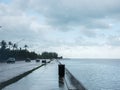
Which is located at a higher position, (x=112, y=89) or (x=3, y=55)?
→ (x=3, y=55)

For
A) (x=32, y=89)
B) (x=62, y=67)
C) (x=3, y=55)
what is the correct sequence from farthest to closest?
(x=3, y=55) → (x=62, y=67) → (x=32, y=89)

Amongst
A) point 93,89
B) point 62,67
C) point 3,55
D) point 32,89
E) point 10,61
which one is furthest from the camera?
point 3,55

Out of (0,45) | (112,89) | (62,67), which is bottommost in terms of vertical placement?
(112,89)

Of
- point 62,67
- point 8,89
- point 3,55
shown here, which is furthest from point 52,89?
point 3,55

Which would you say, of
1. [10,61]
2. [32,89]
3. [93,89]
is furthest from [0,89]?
[10,61]

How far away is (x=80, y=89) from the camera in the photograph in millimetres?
24031

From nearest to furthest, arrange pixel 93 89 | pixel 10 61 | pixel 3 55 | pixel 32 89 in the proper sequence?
pixel 32 89
pixel 93 89
pixel 10 61
pixel 3 55

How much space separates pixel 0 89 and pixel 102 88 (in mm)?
26965

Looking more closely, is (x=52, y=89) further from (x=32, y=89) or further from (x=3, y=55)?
(x=3, y=55)

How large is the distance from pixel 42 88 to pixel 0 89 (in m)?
2.87

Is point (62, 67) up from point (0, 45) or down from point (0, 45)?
down

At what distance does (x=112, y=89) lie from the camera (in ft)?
159

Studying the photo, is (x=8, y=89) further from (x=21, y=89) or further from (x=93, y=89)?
(x=93, y=89)

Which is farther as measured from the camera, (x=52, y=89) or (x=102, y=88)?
(x=102, y=88)
